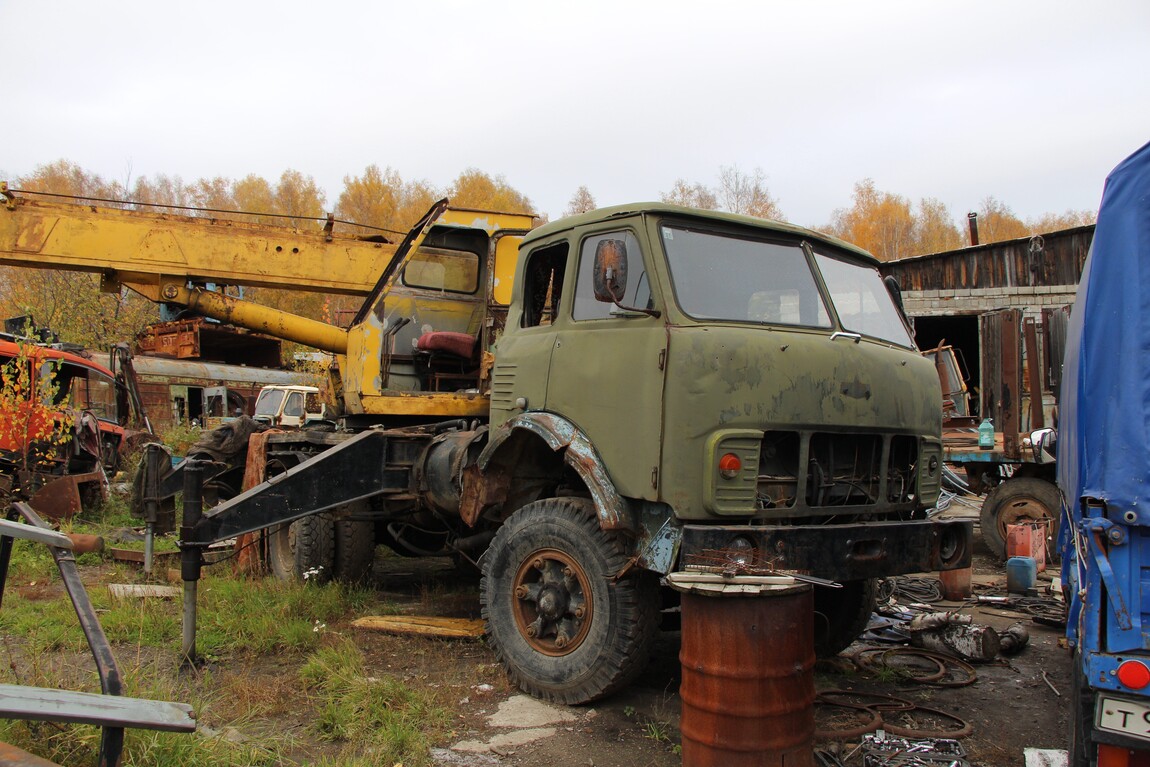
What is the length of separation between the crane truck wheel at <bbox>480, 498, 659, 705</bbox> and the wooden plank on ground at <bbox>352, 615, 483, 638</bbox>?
37.3 inches

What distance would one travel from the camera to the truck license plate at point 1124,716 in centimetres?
246

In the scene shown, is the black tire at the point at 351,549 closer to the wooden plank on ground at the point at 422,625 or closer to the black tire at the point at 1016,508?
the wooden plank on ground at the point at 422,625

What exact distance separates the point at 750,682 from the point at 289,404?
16.9 m

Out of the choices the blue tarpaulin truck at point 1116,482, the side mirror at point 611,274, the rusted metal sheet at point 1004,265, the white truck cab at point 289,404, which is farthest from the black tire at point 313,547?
the rusted metal sheet at point 1004,265

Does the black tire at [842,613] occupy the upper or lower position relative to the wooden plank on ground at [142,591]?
upper

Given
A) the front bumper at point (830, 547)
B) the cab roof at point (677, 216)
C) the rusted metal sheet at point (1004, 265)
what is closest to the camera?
the front bumper at point (830, 547)

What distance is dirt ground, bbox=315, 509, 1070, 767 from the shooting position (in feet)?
12.4

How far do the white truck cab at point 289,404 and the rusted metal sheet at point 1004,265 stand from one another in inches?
478

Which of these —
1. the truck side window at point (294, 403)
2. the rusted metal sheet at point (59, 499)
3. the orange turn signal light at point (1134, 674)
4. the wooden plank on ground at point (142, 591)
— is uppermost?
the truck side window at point (294, 403)

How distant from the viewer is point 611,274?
13.3ft

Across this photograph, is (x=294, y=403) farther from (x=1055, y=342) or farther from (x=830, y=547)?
(x=830, y=547)

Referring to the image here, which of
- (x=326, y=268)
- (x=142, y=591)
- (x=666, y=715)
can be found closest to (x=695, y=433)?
(x=666, y=715)

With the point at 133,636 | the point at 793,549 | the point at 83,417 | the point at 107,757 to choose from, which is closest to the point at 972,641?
the point at 793,549

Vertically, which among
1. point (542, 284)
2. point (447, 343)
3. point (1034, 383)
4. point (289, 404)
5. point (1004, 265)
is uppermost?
point (1004, 265)
